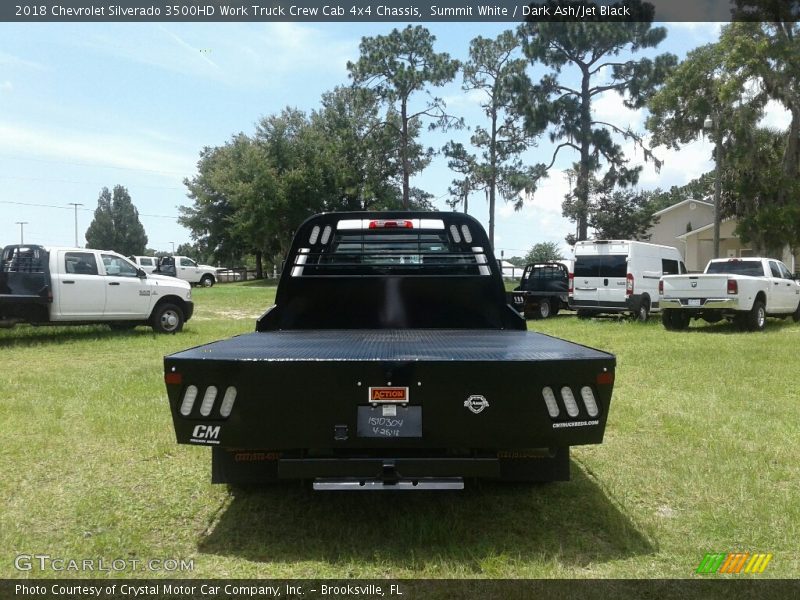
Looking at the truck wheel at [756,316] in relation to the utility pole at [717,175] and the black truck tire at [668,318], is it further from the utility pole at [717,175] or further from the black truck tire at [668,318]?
the utility pole at [717,175]

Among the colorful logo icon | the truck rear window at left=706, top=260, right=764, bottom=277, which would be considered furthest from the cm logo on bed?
the truck rear window at left=706, top=260, right=764, bottom=277

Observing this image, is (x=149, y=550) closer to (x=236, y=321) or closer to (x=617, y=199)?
(x=236, y=321)

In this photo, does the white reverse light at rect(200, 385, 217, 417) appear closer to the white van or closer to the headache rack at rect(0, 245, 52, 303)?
the headache rack at rect(0, 245, 52, 303)

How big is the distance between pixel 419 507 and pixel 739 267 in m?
14.9

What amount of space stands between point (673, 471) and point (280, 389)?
3.14 metres

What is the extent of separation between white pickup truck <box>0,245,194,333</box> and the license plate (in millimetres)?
10889

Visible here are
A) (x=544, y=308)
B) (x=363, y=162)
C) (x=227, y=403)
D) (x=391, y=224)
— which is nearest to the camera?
(x=227, y=403)

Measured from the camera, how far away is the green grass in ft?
11.8

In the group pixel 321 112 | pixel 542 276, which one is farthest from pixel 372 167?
pixel 542 276

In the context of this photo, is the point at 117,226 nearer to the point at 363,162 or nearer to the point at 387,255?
the point at 363,162

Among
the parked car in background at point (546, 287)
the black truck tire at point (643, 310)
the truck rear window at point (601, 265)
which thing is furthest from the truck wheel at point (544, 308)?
the black truck tire at point (643, 310)

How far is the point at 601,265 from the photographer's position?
59.6ft

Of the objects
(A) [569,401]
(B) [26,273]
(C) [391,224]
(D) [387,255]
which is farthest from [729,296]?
(B) [26,273]

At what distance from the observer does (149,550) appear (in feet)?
12.1
